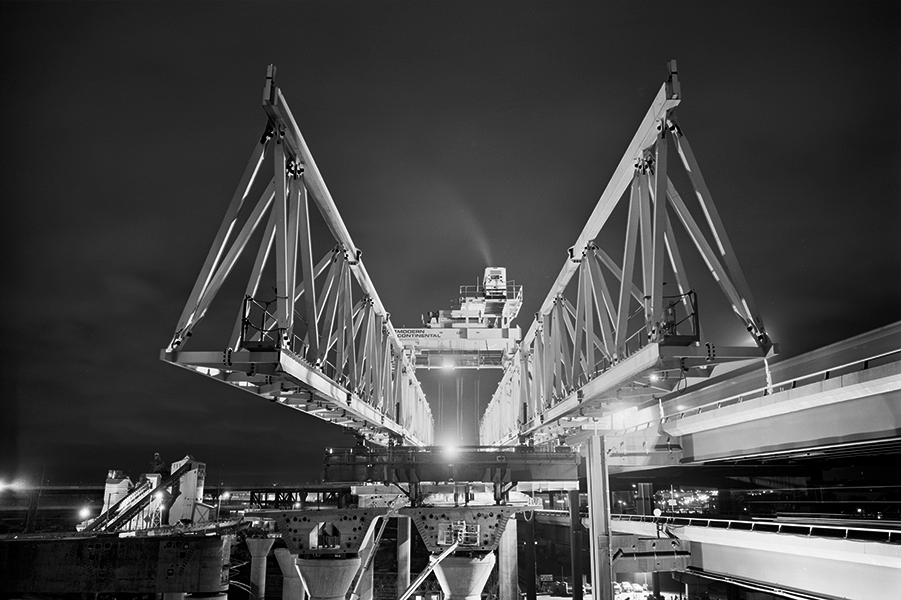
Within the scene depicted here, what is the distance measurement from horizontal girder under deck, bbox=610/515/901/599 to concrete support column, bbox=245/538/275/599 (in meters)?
34.2

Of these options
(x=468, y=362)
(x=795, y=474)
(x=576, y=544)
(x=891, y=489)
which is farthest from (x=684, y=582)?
(x=468, y=362)

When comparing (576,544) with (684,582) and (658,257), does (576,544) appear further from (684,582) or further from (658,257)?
(658,257)

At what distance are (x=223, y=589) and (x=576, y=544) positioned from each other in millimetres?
18531

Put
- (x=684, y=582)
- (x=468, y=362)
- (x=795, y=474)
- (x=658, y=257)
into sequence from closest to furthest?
(x=658, y=257), (x=795, y=474), (x=684, y=582), (x=468, y=362)

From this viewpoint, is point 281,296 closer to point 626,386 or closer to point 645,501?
point 626,386

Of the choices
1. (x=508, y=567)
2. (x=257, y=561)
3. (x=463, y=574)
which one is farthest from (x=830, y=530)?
(x=257, y=561)

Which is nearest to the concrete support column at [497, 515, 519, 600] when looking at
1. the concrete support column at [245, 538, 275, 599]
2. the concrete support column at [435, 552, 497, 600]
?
the concrete support column at [245, 538, 275, 599]

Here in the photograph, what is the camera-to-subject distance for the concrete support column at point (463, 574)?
2105cm

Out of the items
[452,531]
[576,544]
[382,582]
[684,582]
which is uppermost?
[452,531]

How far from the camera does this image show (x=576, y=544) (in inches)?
1303

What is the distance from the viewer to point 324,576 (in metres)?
20.4

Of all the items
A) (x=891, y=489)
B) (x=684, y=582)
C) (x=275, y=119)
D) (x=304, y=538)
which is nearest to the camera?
(x=275, y=119)

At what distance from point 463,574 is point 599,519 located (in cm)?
553

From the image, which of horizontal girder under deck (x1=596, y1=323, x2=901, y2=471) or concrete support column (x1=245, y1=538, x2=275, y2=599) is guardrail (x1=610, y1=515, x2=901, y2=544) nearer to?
horizontal girder under deck (x1=596, y1=323, x2=901, y2=471)
